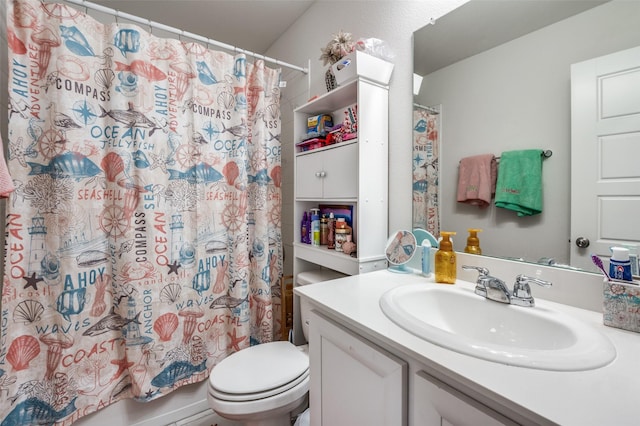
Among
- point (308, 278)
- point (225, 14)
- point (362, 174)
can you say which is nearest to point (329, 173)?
point (362, 174)

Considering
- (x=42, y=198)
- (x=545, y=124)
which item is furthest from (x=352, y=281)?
(x=42, y=198)

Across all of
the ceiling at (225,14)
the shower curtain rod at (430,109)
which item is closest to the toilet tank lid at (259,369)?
the shower curtain rod at (430,109)

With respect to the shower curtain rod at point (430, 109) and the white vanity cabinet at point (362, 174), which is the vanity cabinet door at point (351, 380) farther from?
the shower curtain rod at point (430, 109)

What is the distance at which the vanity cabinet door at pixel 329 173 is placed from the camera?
130 centimetres

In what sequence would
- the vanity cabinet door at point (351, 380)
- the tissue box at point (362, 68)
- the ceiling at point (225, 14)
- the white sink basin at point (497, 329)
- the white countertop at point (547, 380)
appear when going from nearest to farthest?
the white countertop at point (547, 380) → the white sink basin at point (497, 329) → the vanity cabinet door at point (351, 380) → the tissue box at point (362, 68) → the ceiling at point (225, 14)

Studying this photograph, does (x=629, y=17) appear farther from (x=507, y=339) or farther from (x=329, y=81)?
(x=329, y=81)

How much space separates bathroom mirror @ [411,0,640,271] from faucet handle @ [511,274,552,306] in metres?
0.15

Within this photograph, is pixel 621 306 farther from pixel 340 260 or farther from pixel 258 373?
pixel 258 373

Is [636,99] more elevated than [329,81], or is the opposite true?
[329,81]

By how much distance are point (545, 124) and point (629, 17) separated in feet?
0.97

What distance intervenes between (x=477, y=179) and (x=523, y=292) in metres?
0.43

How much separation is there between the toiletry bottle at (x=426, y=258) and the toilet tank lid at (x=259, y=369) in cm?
69

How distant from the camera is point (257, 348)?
141 centimetres

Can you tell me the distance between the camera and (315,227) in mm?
1612
